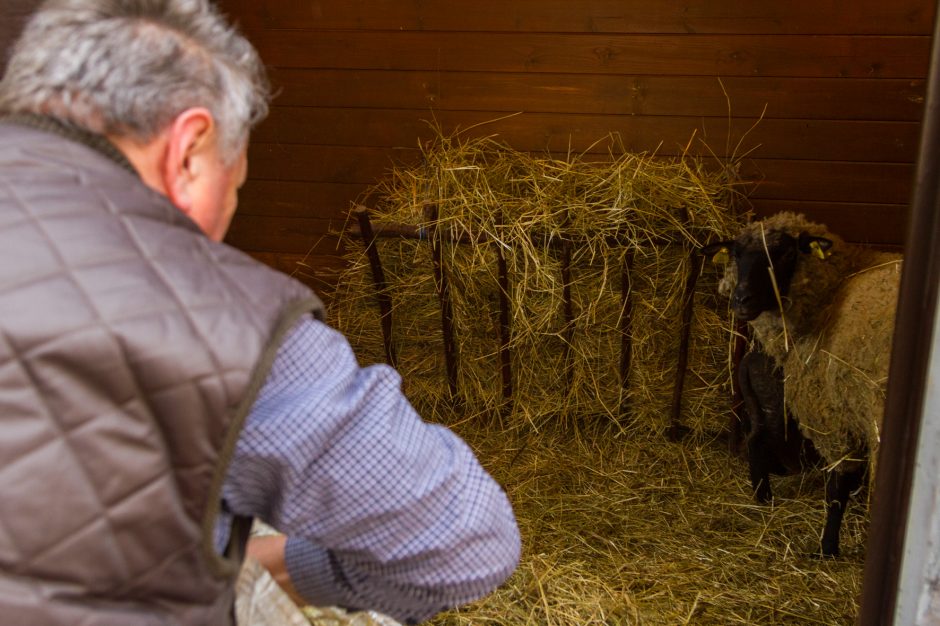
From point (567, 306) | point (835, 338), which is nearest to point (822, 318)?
point (835, 338)

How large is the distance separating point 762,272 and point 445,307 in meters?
1.41

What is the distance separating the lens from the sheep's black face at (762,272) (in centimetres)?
362

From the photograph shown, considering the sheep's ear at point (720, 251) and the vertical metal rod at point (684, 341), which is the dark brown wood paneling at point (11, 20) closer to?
the sheep's ear at point (720, 251)

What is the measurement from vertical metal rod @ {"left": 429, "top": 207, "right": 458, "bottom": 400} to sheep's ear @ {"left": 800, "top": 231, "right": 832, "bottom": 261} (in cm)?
152

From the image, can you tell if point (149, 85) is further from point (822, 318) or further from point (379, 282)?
point (379, 282)

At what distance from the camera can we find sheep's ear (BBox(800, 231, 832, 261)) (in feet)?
11.7

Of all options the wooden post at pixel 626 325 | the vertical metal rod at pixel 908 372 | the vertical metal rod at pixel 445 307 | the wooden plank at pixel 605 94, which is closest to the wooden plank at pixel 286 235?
the wooden plank at pixel 605 94

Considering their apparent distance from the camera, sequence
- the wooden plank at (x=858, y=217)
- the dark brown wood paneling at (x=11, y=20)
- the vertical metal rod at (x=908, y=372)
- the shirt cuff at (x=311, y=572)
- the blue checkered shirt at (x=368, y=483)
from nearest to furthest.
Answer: the blue checkered shirt at (x=368, y=483)
the shirt cuff at (x=311, y=572)
the vertical metal rod at (x=908, y=372)
the dark brown wood paneling at (x=11, y=20)
the wooden plank at (x=858, y=217)

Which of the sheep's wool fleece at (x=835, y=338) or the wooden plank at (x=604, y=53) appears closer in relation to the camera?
the sheep's wool fleece at (x=835, y=338)

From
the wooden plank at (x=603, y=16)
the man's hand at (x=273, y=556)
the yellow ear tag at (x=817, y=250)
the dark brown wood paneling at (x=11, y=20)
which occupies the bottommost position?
the man's hand at (x=273, y=556)

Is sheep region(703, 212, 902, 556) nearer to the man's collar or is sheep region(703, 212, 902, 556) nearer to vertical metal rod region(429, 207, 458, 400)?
vertical metal rod region(429, 207, 458, 400)

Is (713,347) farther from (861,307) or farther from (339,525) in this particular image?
(339,525)

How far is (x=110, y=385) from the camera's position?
87cm

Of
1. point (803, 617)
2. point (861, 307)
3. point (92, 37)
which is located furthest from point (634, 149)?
point (92, 37)
